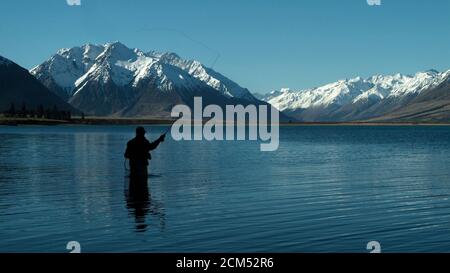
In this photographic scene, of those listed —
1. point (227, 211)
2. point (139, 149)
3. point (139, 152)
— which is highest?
point (139, 149)

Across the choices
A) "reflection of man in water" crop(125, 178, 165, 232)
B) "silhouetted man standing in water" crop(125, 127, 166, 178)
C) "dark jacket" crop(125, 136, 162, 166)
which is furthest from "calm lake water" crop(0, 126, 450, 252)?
"dark jacket" crop(125, 136, 162, 166)

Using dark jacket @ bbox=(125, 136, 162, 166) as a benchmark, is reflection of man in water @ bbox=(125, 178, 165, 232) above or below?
below

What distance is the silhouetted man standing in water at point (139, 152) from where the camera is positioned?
135 ft

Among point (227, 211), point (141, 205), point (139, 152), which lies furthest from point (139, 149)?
point (227, 211)

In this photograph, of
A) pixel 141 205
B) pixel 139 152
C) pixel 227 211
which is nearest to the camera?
pixel 227 211

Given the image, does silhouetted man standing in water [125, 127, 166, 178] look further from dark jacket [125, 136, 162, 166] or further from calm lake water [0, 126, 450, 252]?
calm lake water [0, 126, 450, 252]

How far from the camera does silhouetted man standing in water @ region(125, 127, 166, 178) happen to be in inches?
1622

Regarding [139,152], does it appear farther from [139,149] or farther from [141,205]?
[141,205]

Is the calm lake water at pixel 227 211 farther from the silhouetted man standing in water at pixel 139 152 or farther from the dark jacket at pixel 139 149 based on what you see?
the dark jacket at pixel 139 149

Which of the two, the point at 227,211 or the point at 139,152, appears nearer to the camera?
the point at 227,211

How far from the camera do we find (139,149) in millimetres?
41719

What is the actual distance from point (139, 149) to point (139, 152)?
13.6 inches

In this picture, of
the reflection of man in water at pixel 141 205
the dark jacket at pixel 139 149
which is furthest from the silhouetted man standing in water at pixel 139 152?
the reflection of man in water at pixel 141 205
